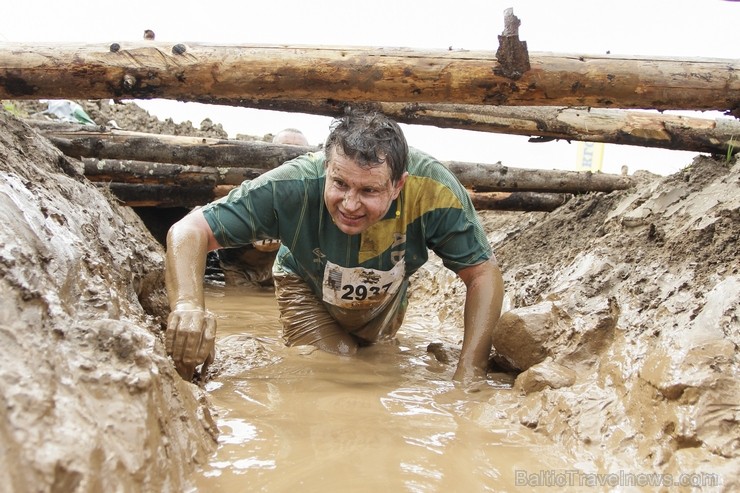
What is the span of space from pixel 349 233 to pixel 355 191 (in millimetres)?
232

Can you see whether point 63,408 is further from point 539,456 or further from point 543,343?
point 543,343

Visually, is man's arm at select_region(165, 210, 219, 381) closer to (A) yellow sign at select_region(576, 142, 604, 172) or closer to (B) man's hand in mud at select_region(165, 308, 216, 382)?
(B) man's hand in mud at select_region(165, 308, 216, 382)

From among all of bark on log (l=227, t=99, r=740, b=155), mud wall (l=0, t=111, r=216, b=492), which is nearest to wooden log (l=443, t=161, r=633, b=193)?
bark on log (l=227, t=99, r=740, b=155)

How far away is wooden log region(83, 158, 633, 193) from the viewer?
17.0 ft

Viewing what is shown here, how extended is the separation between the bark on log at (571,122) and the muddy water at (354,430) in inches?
65.6

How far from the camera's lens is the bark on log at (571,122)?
4.12 m

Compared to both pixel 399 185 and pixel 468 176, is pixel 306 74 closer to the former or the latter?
pixel 399 185

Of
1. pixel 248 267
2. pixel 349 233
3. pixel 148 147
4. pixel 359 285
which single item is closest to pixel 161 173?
pixel 148 147

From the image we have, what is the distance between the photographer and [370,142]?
2.76 meters

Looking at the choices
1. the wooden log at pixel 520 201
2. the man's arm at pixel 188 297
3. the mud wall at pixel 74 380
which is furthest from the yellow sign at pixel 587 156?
the mud wall at pixel 74 380

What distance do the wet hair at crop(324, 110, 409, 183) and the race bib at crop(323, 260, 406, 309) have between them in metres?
0.56

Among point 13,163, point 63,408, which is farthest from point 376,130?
point 63,408

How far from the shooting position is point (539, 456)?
204 centimetres

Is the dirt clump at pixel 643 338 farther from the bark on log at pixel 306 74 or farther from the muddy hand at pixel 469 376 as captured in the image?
the bark on log at pixel 306 74
